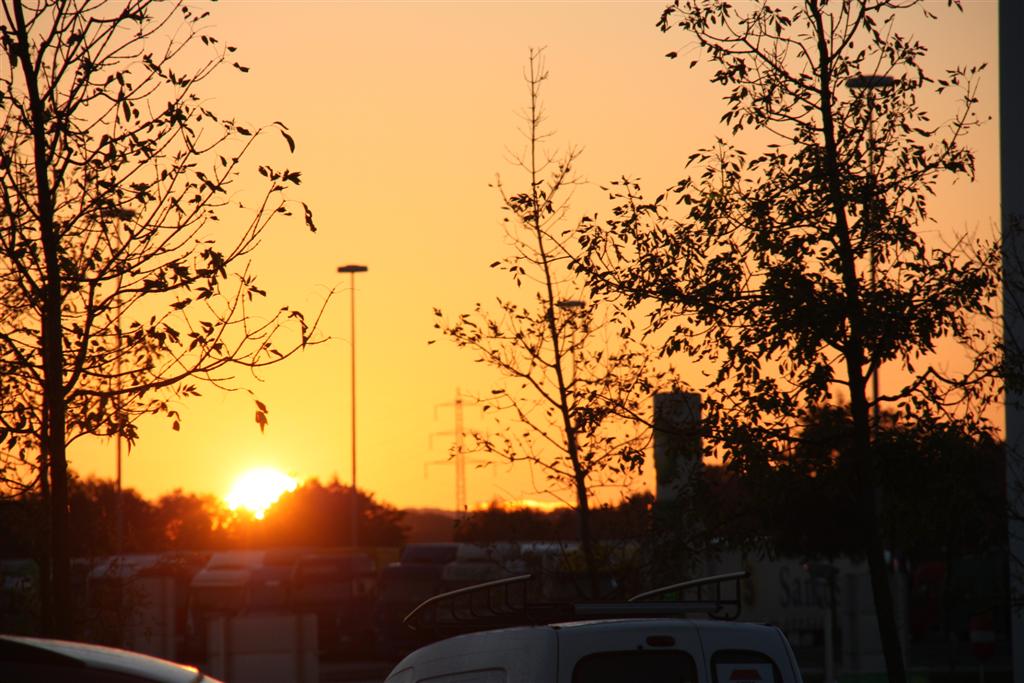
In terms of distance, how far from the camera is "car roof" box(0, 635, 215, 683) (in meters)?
4.55

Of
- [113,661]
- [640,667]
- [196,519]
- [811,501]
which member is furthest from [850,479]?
[196,519]

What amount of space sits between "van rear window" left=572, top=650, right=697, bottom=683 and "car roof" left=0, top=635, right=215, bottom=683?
7.55 feet

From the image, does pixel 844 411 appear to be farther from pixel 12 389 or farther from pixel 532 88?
pixel 12 389

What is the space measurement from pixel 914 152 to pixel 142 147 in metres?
6.42

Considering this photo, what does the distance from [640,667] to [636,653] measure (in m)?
0.06

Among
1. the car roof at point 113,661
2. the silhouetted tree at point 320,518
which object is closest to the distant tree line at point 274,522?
the silhouetted tree at point 320,518

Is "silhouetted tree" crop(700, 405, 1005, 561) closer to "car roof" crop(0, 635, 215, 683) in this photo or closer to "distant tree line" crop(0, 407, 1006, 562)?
"distant tree line" crop(0, 407, 1006, 562)

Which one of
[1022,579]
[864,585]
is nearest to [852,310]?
[1022,579]

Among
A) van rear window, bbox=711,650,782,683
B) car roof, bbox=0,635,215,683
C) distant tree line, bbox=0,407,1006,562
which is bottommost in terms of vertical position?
van rear window, bbox=711,650,782,683

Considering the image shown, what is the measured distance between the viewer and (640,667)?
6785 millimetres

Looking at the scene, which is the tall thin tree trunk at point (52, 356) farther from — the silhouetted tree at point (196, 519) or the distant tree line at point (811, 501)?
the silhouetted tree at point (196, 519)

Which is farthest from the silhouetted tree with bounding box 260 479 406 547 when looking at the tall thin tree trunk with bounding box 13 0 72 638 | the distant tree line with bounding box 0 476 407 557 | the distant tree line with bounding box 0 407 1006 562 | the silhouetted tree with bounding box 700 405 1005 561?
the tall thin tree trunk with bounding box 13 0 72 638

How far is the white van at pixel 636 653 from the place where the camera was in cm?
673

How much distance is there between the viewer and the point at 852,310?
12664 mm
